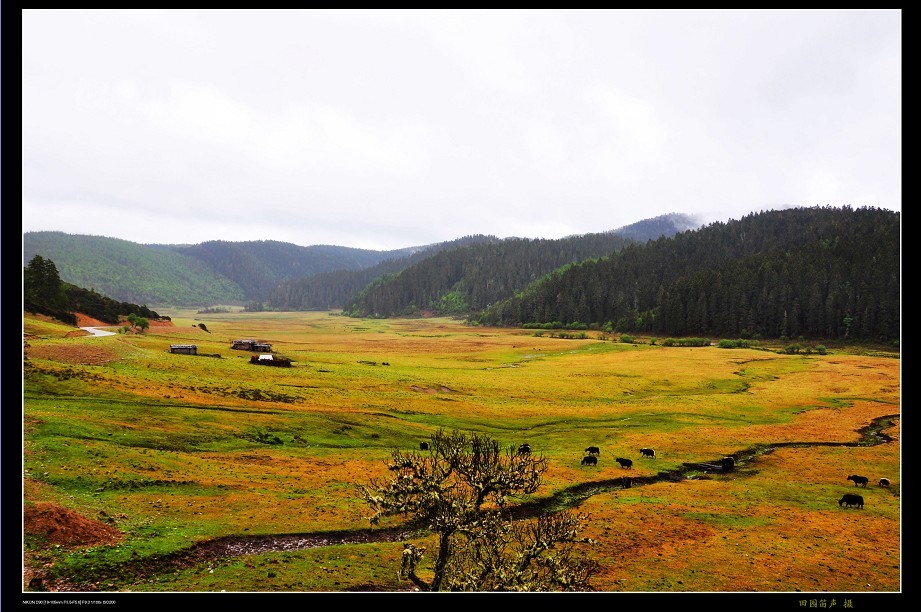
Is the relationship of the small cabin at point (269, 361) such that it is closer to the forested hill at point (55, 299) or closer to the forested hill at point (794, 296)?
the forested hill at point (55, 299)

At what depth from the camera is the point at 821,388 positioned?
76938 mm

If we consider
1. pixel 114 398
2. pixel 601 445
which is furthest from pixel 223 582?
pixel 601 445

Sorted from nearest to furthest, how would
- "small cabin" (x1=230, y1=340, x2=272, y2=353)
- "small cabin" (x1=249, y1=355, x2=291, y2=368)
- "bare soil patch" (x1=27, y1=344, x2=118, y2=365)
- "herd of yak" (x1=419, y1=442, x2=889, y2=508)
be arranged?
"herd of yak" (x1=419, y1=442, x2=889, y2=508) < "bare soil patch" (x1=27, y1=344, x2=118, y2=365) < "small cabin" (x1=249, y1=355, x2=291, y2=368) < "small cabin" (x1=230, y1=340, x2=272, y2=353)

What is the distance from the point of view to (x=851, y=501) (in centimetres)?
2991

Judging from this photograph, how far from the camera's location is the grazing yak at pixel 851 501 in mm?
29564

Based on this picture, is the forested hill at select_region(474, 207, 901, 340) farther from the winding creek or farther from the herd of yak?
the winding creek

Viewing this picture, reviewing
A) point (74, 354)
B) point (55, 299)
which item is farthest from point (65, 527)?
point (55, 299)

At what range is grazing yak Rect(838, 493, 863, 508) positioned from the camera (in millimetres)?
29564

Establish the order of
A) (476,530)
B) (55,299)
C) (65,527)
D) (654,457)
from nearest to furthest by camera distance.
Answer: (476,530) → (65,527) → (654,457) → (55,299)

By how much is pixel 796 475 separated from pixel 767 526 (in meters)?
14.1

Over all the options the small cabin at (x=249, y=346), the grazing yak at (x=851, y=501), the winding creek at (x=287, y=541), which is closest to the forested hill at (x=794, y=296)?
the grazing yak at (x=851, y=501)

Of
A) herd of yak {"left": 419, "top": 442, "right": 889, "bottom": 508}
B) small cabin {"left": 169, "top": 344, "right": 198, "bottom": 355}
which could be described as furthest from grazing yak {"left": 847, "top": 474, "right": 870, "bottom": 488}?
small cabin {"left": 169, "top": 344, "right": 198, "bottom": 355}

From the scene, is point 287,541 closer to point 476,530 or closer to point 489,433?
point 476,530
